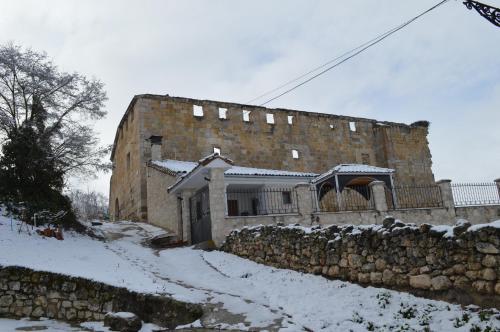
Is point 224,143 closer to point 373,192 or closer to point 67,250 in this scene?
point 373,192

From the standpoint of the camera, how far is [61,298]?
877 cm

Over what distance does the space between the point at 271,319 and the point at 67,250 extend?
7.80 m

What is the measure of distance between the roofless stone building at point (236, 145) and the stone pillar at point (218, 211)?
492cm

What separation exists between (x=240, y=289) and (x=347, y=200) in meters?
13.9

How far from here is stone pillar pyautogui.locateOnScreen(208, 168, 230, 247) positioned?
13.7 meters

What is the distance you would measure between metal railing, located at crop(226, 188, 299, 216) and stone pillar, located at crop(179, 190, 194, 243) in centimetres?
175

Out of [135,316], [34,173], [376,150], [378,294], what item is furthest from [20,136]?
[376,150]

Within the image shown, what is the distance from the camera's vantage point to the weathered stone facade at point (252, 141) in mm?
25531

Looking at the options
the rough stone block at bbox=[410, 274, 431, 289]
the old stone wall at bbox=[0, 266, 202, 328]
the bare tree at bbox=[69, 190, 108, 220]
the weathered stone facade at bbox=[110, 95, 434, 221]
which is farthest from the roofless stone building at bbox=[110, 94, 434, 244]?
the bare tree at bbox=[69, 190, 108, 220]

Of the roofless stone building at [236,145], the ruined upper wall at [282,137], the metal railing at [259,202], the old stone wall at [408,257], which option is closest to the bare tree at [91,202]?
the roofless stone building at [236,145]

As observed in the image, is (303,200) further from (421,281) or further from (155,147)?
(155,147)

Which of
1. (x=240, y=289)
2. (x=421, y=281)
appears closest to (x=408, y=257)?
(x=421, y=281)

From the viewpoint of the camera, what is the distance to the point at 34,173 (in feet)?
52.2

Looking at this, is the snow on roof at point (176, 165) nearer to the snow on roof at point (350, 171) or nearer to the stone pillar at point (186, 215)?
the stone pillar at point (186, 215)
